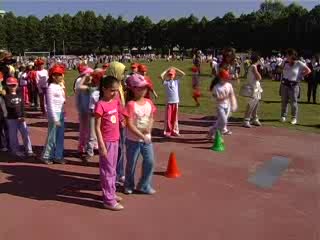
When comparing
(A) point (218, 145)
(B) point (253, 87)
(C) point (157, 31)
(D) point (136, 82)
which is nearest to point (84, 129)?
(A) point (218, 145)

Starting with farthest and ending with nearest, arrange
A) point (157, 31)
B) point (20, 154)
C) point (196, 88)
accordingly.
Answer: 1. point (157, 31)
2. point (196, 88)
3. point (20, 154)

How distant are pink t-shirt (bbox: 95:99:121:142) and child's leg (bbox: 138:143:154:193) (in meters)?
0.54

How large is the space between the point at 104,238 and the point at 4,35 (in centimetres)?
10625

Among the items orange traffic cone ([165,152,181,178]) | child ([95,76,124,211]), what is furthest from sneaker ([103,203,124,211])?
orange traffic cone ([165,152,181,178])

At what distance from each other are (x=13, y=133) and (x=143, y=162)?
334cm

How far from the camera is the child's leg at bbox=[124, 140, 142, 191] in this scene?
7.17 metres

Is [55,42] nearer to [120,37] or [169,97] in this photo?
[120,37]

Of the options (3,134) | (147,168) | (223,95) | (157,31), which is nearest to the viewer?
(147,168)

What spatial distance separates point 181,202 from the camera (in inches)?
276

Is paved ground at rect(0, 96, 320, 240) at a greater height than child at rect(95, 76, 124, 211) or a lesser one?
lesser

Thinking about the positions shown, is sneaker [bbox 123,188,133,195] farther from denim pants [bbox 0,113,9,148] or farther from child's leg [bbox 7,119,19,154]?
denim pants [bbox 0,113,9,148]

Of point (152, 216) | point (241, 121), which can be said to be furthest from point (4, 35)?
point (152, 216)

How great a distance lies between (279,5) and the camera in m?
121

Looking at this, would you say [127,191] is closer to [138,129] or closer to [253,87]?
[138,129]
